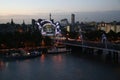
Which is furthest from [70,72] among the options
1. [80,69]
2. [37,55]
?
[37,55]

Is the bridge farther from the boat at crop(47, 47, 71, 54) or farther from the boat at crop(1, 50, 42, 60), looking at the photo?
the boat at crop(1, 50, 42, 60)

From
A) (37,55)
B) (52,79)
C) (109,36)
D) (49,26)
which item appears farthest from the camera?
(49,26)

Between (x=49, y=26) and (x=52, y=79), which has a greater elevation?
(x=49, y=26)

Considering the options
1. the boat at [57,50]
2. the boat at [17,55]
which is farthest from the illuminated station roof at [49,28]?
the boat at [17,55]

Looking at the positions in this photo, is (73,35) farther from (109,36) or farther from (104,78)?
(104,78)

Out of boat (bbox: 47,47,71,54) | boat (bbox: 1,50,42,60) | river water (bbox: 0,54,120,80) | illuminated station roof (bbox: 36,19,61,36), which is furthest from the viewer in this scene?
illuminated station roof (bbox: 36,19,61,36)

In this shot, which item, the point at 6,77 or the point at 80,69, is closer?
the point at 6,77

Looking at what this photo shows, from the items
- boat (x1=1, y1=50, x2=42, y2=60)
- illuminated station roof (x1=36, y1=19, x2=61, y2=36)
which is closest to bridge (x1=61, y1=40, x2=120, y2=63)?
boat (x1=1, y1=50, x2=42, y2=60)
